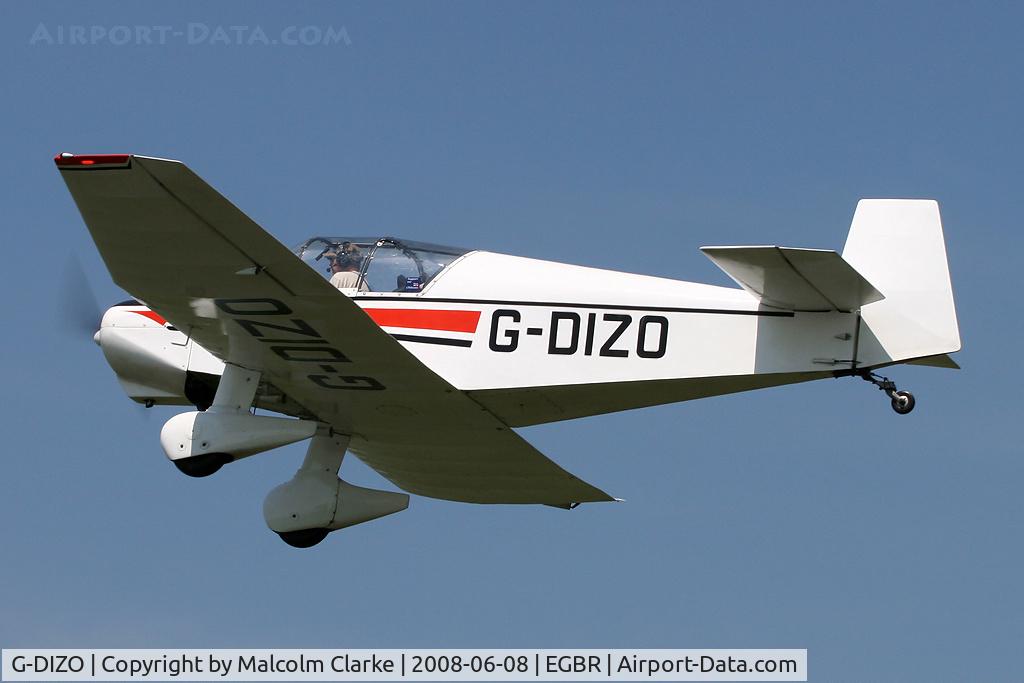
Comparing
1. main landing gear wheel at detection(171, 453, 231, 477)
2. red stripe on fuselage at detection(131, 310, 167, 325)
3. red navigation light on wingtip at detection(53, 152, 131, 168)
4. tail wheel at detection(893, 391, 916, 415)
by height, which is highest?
red navigation light on wingtip at detection(53, 152, 131, 168)

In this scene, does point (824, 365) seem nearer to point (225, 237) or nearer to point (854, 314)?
point (854, 314)

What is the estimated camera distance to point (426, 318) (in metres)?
11.6

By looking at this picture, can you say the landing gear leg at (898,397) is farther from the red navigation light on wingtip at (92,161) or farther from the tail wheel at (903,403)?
the red navigation light on wingtip at (92,161)

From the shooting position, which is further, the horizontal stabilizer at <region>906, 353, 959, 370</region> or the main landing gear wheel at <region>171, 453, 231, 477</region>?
the main landing gear wheel at <region>171, 453, 231, 477</region>

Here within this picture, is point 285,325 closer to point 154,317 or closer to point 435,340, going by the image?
point 435,340

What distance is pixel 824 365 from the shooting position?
10797 mm

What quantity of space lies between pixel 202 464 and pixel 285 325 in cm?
156

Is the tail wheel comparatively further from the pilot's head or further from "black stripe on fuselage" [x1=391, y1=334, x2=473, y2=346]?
the pilot's head

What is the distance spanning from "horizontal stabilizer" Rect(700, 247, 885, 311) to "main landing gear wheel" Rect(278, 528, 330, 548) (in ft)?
14.2

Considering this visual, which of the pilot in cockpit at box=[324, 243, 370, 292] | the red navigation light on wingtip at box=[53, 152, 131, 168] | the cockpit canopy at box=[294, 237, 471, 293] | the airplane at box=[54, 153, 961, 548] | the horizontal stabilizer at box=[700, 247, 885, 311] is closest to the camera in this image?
the red navigation light on wingtip at box=[53, 152, 131, 168]

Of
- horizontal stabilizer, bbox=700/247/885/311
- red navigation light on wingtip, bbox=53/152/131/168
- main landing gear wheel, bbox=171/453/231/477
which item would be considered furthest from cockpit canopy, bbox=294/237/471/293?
red navigation light on wingtip, bbox=53/152/131/168

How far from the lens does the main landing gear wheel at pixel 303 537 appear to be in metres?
12.9

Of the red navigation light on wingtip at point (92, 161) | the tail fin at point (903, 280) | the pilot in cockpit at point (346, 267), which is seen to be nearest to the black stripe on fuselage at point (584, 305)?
the pilot in cockpit at point (346, 267)

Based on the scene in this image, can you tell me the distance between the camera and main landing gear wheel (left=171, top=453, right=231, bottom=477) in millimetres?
11891
